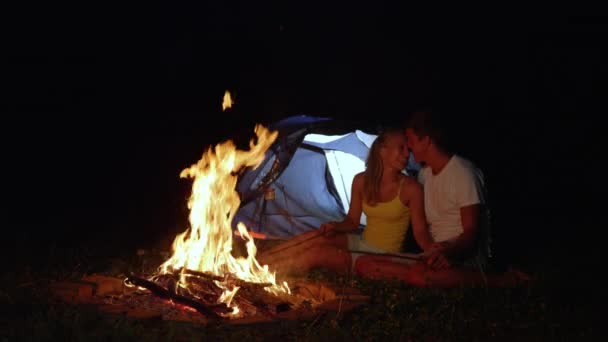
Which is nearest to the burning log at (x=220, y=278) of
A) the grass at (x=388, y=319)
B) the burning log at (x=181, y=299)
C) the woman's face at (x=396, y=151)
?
the burning log at (x=181, y=299)

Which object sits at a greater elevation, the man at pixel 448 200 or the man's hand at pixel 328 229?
the man at pixel 448 200

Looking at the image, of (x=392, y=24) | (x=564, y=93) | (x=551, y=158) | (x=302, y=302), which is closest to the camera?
(x=302, y=302)

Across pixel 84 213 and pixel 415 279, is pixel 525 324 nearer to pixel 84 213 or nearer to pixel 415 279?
pixel 415 279

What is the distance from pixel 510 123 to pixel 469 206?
1036cm

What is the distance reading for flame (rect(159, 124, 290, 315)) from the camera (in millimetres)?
5051

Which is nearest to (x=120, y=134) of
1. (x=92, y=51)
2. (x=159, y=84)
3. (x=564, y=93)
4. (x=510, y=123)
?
(x=159, y=84)

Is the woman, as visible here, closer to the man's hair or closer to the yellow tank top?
the yellow tank top

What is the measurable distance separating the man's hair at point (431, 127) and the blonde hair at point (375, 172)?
0.17 meters

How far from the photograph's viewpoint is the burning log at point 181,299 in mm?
4137

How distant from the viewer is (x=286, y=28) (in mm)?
26578

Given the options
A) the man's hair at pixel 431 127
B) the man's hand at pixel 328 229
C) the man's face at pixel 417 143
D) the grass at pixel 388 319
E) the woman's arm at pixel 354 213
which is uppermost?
the man's hair at pixel 431 127

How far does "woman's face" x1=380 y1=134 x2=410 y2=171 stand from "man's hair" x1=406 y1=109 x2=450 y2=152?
159 mm

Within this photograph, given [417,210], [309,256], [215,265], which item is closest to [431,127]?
[417,210]

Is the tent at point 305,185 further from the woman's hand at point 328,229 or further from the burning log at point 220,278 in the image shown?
the burning log at point 220,278
